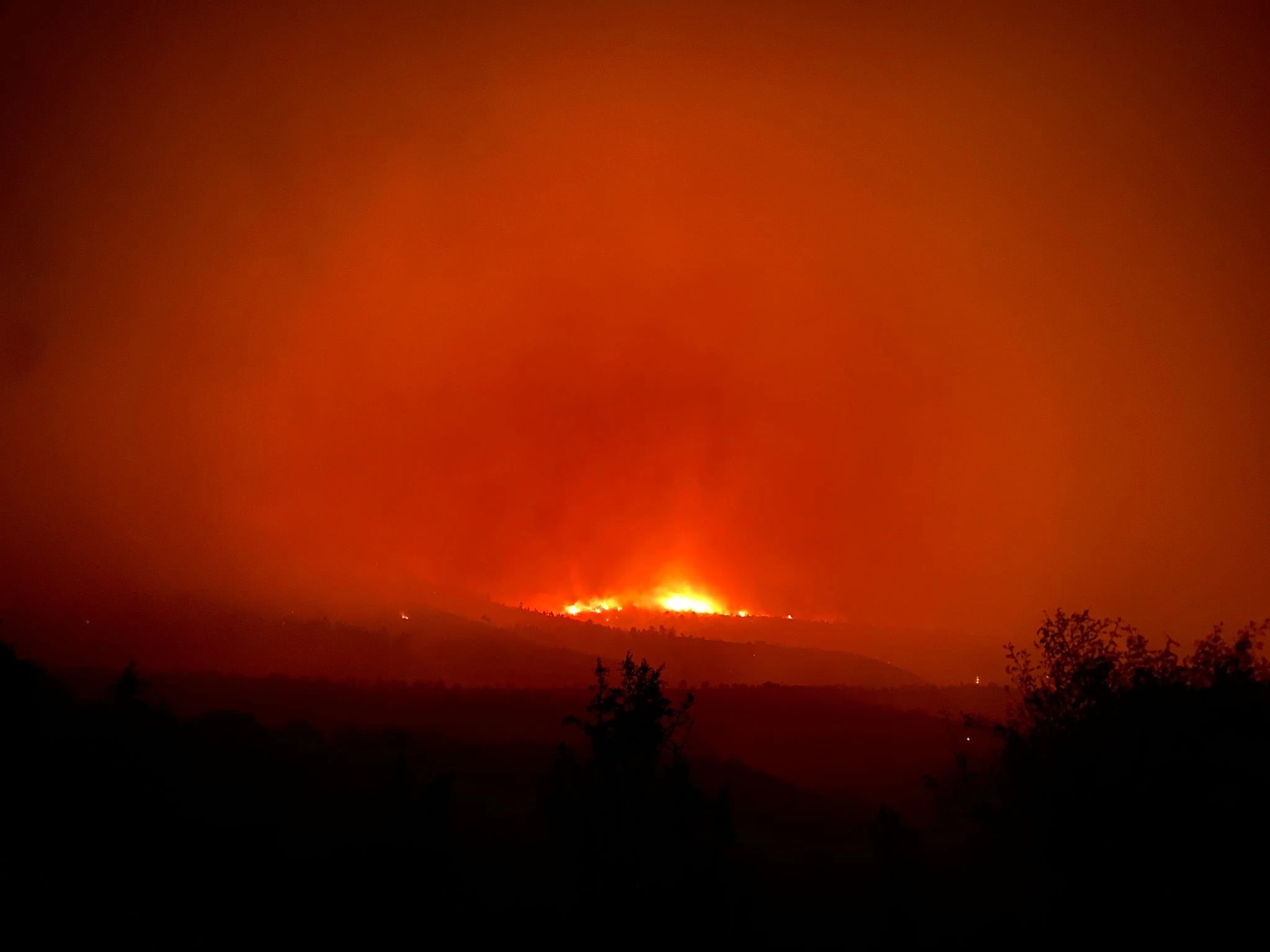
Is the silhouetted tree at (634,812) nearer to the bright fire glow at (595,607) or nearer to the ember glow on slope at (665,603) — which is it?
the ember glow on slope at (665,603)

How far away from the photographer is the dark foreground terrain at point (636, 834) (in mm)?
19609

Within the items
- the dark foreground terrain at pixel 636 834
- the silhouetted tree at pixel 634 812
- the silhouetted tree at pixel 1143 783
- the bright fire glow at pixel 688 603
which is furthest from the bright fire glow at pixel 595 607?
the silhouetted tree at pixel 1143 783

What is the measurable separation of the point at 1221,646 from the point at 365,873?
73.3 ft

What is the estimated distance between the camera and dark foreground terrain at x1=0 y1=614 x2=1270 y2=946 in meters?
19.6

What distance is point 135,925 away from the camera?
19.4 meters

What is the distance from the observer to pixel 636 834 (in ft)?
69.5

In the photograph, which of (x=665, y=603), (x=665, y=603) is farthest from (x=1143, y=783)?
(x=665, y=603)

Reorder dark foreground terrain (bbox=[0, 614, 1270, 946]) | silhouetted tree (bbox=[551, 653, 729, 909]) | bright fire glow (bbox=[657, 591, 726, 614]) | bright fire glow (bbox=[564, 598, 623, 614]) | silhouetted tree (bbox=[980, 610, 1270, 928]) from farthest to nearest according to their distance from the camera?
bright fire glow (bbox=[657, 591, 726, 614]) < bright fire glow (bbox=[564, 598, 623, 614]) < silhouetted tree (bbox=[551, 653, 729, 909]) < dark foreground terrain (bbox=[0, 614, 1270, 946]) < silhouetted tree (bbox=[980, 610, 1270, 928])

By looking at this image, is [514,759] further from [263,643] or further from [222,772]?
[263,643]

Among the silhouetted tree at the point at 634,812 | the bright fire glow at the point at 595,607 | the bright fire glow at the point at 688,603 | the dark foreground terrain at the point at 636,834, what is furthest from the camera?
the bright fire glow at the point at 688,603

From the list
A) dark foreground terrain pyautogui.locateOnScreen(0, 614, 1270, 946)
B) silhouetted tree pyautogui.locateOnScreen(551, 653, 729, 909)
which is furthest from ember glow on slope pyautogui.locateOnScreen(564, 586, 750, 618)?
silhouetted tree pyautogui.locateOnScreen(551, 653, 729, 909)

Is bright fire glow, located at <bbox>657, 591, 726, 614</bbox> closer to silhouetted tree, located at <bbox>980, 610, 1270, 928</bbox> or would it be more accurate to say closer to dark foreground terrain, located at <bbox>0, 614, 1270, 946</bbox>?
dark foreground terrain, located at <bbox>0, 614, 1270, 946</bbox>

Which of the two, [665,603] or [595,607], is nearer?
[595,607]

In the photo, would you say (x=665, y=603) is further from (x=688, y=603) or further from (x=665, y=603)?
(x=688, y=603)
